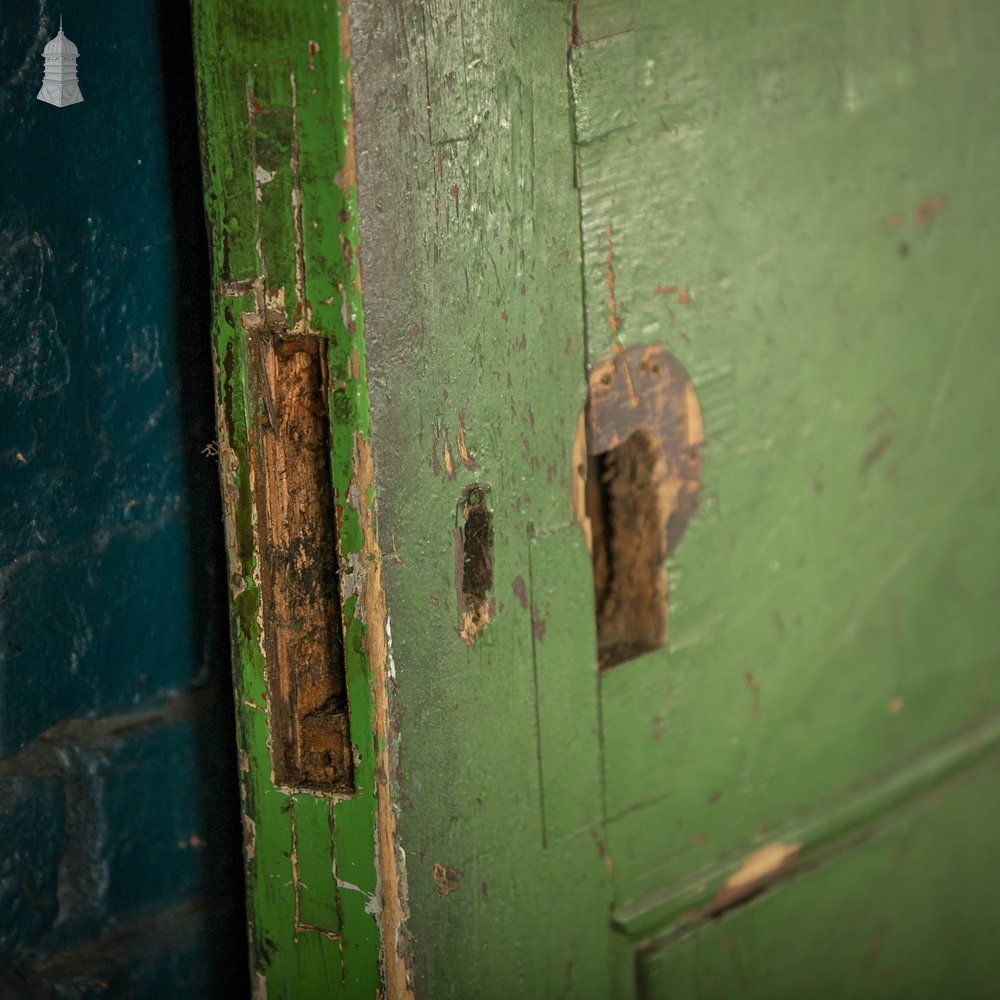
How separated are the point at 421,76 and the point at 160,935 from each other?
1.96 ft

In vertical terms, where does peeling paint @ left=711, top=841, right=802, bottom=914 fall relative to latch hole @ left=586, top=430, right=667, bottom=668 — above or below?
below

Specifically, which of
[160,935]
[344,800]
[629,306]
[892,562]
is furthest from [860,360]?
[160,935]

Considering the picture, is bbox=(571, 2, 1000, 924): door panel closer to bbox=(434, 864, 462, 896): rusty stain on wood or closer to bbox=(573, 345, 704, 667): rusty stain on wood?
bbox=(573, 345, 704, 667): rusty stain on wood

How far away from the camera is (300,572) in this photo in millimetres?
828

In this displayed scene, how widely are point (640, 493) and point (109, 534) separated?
43cm

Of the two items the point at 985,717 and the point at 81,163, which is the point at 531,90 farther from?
the point at 985,717

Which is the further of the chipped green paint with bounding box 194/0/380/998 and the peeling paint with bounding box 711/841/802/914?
the peeling paint with bounding box 711/841/802/914

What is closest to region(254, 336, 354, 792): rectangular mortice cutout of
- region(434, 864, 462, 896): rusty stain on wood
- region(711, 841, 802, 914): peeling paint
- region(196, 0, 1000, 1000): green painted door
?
region(196, 0, 1000, 1000): green painted door

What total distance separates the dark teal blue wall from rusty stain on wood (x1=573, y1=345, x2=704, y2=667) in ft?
1.06

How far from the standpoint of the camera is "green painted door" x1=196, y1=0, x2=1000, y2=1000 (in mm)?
806

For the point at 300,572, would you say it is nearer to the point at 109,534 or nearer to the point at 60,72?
the point at 109,534

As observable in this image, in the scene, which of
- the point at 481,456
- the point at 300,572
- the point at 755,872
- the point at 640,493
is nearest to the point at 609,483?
the point at 640,493

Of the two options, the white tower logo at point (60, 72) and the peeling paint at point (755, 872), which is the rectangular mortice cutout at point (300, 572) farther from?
the peeling paint at point (755, 872)

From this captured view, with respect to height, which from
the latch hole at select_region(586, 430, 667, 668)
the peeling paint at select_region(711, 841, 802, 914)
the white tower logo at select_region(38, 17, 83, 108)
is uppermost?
the white tower logo at select_region(38, 17, 83, 108)
